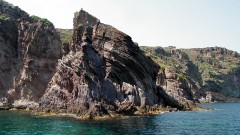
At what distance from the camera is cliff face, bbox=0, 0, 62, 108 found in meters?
136

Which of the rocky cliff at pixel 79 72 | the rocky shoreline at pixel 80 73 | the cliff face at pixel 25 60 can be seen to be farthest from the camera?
the cliff face at pixel 25 60

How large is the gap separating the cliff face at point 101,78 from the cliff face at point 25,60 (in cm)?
2184

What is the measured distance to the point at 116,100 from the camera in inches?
4144

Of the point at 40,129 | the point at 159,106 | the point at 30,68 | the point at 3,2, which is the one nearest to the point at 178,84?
the point at 159,106

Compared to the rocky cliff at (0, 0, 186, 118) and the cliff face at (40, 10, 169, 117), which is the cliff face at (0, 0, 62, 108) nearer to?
the rocky cliff at (0, 0, 186, 118)

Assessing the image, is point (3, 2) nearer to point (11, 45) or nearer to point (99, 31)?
point (11, 45)

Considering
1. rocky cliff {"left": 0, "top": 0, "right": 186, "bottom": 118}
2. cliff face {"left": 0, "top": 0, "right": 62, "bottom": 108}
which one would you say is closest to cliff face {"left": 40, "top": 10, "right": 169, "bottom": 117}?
rocky cliff {"left": 0, "top": 0, "right": 186, "bottom": 118}

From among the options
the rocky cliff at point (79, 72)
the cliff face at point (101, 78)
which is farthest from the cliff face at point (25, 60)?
the cliff face at point (101, 78)

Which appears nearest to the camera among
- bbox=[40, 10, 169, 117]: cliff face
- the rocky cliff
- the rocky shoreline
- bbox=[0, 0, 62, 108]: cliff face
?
bbox=[40, 10, 169, 117]: cliff face

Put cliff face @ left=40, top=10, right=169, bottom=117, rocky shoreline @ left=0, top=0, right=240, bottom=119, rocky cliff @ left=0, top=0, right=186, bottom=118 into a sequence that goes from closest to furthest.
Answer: cliff face @ left=40, top=10, right=169, bottom=117, rocky shoreline @ left=0, top=0, right=240, bottom=119, rocky cliff @ left=0, top=0, right=186, bottom=118

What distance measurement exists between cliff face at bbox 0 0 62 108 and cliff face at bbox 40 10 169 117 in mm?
21845

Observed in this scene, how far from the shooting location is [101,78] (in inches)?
4203

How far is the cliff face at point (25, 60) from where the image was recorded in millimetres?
135500

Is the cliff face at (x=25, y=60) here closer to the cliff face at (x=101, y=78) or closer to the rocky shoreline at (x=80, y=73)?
the rocky shoreline at (x=80, y=73)
